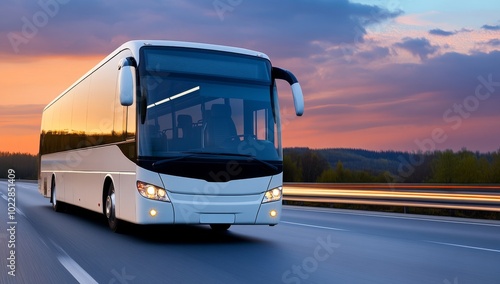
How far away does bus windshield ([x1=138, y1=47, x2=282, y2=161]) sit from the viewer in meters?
11.3

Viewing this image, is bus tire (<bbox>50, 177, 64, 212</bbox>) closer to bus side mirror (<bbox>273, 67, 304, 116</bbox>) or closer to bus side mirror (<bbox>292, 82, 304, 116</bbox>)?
bus side mirror (<bbox>273, 67, 304, 116</bbox>)

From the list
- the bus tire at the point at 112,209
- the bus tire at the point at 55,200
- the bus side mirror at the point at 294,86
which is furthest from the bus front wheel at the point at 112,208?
the bus tire at the point at 55,200

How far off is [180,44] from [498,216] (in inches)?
544

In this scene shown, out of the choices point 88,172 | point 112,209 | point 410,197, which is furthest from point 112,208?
point 410,197

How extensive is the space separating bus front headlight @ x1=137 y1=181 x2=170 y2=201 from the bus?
0.02m

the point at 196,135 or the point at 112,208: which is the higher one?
the point at 196,135

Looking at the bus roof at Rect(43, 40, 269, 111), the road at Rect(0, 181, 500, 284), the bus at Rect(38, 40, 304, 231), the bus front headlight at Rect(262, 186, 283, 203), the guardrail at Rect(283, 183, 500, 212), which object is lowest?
the road at Rect(0, 181, 500, 284)

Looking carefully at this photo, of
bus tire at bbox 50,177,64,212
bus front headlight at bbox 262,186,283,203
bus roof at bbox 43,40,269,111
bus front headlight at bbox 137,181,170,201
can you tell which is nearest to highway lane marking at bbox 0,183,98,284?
bus front headlight at bbox 137,181,170,201

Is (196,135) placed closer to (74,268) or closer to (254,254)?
(254,254)

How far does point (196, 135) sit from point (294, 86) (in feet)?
6.61

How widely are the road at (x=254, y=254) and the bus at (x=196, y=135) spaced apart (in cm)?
64

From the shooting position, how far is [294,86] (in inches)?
482

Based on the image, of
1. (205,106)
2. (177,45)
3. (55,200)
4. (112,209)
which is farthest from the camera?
(55,200)

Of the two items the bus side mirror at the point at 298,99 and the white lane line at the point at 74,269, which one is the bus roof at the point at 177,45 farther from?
the white lane line at the point at 74,269
